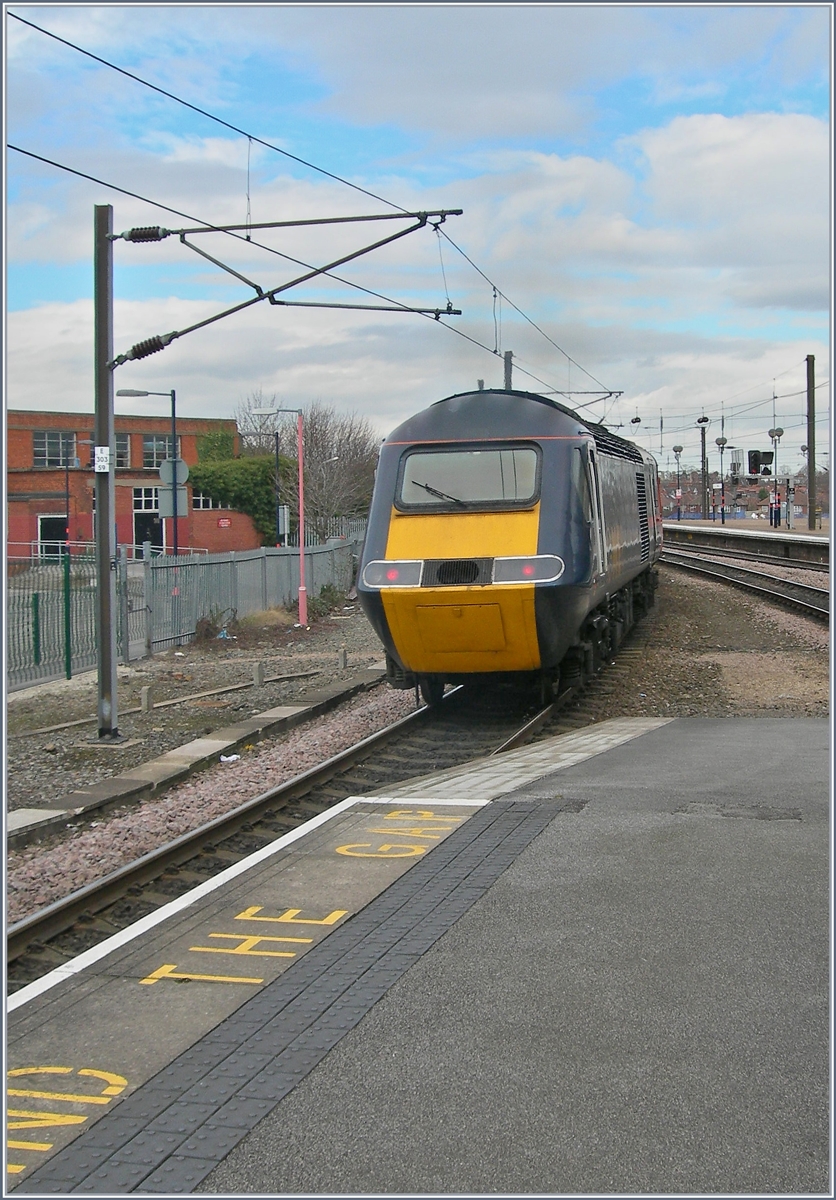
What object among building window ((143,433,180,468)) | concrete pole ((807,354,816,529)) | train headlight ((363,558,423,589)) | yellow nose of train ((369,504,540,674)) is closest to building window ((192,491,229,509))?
building window ((143,433,180,468))

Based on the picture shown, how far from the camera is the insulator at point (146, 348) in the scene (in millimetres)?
13109

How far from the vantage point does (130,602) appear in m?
20.2

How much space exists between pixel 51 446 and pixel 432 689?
188ft

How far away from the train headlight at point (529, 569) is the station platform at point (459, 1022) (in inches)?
146

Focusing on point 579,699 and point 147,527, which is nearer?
point 579,699

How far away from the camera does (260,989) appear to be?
17.5 feet

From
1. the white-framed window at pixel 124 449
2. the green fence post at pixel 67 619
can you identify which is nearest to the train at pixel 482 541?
the green fence post at pixel 67 619

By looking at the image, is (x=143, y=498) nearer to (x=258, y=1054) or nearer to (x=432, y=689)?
(x=432, y=689)

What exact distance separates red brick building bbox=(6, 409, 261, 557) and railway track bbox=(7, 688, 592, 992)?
38.7m

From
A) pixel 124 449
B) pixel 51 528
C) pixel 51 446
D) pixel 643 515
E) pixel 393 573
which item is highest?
pixel 124 449

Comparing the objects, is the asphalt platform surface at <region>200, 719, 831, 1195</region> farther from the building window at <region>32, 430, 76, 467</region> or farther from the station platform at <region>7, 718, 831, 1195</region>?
the building window at <region>32, 430, 76, 467</region>

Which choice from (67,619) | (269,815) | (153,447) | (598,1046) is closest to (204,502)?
(153,447)

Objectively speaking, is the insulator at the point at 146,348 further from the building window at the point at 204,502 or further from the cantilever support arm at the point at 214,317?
the building window at the point at 204,502

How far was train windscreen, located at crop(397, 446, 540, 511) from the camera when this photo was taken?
11883 millimetres
